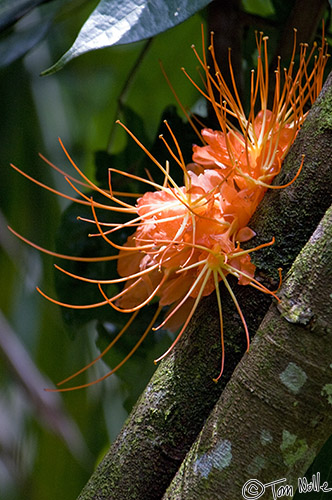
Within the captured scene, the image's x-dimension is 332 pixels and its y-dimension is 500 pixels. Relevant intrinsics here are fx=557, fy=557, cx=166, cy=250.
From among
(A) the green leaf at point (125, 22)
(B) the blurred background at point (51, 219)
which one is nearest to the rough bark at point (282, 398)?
(A) the green leaf at point (125, 22)

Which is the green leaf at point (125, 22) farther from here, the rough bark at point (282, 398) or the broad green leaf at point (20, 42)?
the broad green leaf at point (20, 42)

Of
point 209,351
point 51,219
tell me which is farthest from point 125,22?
point 51,219

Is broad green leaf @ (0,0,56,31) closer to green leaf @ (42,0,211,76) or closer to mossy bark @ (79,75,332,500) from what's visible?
green leaf @ (42,0,211,76)

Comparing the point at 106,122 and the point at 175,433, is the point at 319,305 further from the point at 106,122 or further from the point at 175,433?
the point at 106,122

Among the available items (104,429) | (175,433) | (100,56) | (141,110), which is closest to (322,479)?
(175,433)
